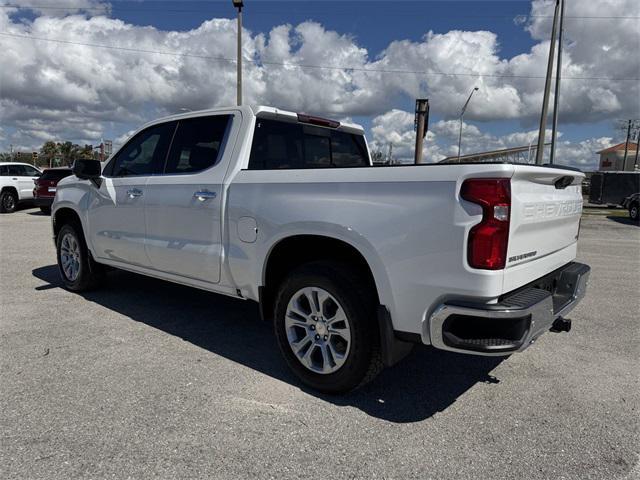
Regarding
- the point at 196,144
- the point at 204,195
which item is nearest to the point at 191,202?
the point at 204,195

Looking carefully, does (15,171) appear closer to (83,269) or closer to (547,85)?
(83,269)

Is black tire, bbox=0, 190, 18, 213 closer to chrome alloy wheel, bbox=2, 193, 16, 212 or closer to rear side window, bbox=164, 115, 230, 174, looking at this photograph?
chrome alloy wheel, bbox=2, 193, 16, 212

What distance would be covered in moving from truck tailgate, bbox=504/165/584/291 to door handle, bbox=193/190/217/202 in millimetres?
2164

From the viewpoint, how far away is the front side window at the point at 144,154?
14.7 feet

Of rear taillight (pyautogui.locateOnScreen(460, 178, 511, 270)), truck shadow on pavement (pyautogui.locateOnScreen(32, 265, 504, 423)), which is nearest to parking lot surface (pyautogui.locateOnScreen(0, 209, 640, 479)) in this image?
truck shadow on pavement (pyautogui.locateOnScreen(32, 265, 504, 423))

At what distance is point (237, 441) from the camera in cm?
267

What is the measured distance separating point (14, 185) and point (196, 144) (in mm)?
15240

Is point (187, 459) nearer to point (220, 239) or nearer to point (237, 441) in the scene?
point (237, 441)

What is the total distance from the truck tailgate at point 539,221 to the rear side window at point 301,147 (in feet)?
6.63

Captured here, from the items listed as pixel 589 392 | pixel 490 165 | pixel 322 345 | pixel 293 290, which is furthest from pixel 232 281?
pixel 589 392

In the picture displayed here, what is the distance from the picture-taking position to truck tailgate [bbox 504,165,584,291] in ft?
8.39

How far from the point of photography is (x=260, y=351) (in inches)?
156

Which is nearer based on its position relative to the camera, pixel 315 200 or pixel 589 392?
pixel 315 200

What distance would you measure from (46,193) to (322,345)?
14.4 m
